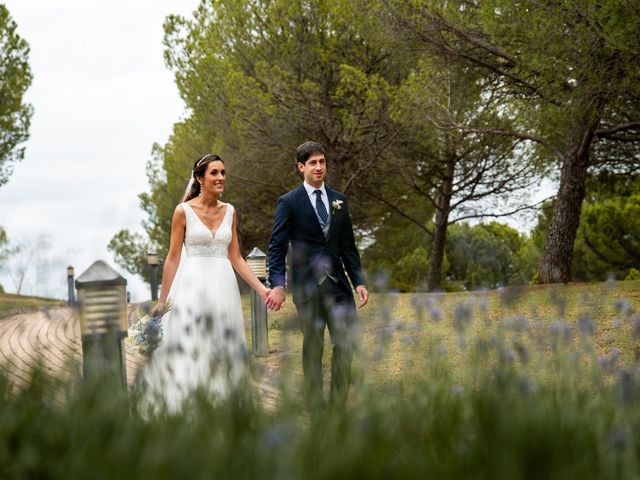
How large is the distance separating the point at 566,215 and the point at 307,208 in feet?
36.6

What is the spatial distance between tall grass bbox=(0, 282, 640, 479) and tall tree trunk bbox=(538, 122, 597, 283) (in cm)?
1255

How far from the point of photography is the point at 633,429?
3.27 m

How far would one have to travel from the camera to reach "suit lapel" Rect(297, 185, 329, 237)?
5.70m

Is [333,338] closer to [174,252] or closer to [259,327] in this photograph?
[174,252]

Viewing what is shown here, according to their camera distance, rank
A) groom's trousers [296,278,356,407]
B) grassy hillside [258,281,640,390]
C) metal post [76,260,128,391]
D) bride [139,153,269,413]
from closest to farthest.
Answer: groom's trousers [296,278,356,407] → grassy hillside [258,281,640,390] → metal post [76,260,128,391] → bride [139,153,269,413]

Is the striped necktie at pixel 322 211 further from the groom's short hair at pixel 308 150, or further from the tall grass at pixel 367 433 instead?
the tall grass at pixel 367 433

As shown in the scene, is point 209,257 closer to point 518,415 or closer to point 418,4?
point 518,415

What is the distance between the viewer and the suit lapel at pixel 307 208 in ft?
18.7

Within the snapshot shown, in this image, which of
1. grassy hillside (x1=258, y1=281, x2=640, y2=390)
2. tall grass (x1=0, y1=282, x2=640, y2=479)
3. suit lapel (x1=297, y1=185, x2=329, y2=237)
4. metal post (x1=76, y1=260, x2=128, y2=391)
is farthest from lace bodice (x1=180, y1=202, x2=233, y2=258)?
tall grass (x1=0, y1=282, x2=640, y2=479)

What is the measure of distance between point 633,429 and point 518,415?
2.22ft

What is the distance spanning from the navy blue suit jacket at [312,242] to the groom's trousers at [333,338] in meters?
0.08

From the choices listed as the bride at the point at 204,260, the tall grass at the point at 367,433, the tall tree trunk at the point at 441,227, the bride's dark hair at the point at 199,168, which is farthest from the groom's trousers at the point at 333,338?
the tall tree trunk at the point at 441,227

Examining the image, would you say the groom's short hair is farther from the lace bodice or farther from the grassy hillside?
the grassy hillside

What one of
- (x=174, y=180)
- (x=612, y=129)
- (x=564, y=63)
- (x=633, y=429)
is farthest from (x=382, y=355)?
(x=174, y=180)
